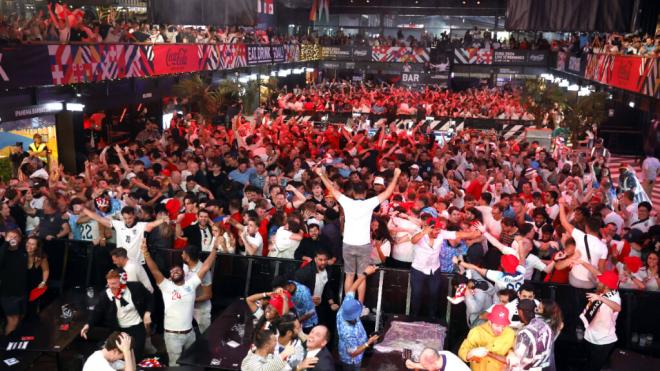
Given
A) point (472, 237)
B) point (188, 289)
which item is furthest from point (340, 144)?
point (188, 289)

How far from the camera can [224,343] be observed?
6.92 m

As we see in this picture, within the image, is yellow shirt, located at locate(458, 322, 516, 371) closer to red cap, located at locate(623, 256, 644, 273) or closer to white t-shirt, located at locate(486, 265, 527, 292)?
white t-shirt, located at locate(486, 265, 527, 292)

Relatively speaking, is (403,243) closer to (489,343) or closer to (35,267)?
(489,343)

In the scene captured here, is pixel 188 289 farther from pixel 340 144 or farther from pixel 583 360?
pixel 340 144

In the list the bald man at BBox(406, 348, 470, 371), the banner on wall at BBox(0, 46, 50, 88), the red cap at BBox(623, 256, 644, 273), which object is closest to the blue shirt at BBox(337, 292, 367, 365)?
the bald man at BBox(406, 348, 470, 371)

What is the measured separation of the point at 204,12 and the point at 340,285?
218 inches

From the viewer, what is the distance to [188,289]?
6906mm

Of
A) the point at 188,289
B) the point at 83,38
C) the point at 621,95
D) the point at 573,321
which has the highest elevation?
the point at 83,38

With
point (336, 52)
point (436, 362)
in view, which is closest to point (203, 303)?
point (436, 362)

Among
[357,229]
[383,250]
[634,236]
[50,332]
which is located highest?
[357,229]

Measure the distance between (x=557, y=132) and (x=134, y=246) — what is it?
16801 mm

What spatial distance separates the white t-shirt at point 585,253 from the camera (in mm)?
7570

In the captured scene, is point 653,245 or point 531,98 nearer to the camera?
point 653,245

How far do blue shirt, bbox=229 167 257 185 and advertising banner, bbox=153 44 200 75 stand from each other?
711cm
